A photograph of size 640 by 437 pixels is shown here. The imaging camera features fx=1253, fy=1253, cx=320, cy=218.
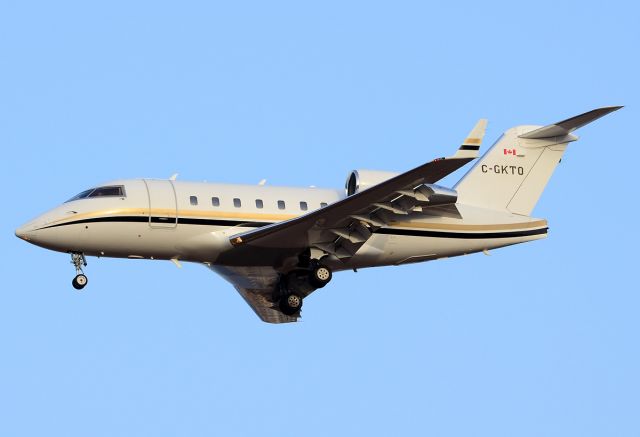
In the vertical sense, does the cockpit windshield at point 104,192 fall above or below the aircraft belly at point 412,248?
above

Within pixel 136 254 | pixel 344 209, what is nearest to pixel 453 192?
pixel 344 209

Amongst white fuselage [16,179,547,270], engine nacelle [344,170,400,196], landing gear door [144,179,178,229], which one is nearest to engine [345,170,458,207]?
engine nacelle [344,170,400,196]

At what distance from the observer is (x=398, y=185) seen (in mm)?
28766

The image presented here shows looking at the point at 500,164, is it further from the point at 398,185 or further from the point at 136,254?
the point at 136,254

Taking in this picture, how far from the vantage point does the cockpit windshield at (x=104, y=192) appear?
30.4m

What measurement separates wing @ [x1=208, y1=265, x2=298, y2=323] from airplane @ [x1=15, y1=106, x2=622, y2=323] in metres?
0.07

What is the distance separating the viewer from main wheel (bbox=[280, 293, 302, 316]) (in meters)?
32.5

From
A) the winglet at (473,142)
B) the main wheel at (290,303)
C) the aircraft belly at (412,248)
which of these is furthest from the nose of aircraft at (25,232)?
the winglet at (473,142)

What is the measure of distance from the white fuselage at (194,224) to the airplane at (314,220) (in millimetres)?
26

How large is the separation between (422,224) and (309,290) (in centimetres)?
345

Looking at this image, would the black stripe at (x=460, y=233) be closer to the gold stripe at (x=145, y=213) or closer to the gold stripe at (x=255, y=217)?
the gold stripe at (x=255, y=217)

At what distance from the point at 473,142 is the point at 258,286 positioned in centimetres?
838

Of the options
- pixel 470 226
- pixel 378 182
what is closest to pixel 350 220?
pixel 378 182

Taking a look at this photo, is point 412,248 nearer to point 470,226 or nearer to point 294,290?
point 470,226
